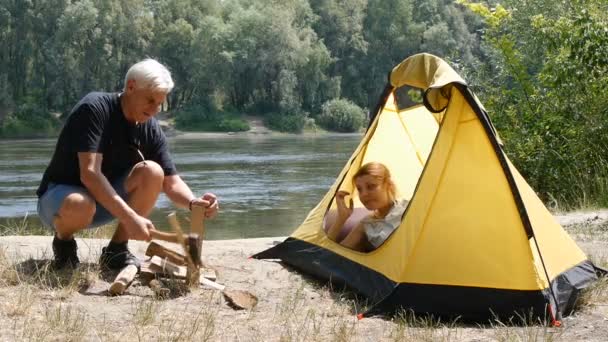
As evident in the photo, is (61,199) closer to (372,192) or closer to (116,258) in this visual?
(116,258)

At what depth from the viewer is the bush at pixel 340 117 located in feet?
159

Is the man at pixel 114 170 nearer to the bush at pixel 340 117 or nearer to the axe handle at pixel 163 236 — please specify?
the axe handle at pixel 163 236

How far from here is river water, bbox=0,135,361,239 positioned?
1402 cm

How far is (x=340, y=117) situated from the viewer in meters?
48.5

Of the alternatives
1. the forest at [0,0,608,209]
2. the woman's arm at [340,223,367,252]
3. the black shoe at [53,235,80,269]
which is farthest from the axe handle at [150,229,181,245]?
the forest at [0,0,608,209]

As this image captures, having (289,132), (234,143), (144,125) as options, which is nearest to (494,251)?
(144,125)

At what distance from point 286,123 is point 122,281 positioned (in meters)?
42.5

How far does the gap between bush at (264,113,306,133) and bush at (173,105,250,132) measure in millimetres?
1441

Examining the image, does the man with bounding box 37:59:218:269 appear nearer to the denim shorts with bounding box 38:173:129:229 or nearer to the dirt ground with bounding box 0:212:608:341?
the denim shorts with bounding box 38:173:129:229

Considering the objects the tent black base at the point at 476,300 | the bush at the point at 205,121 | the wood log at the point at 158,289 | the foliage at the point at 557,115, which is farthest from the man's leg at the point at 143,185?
the bush at the point at 205,121

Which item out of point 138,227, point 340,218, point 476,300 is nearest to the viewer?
point 138,227

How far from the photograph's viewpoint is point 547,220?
444cm

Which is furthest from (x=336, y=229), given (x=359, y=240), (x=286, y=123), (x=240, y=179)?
(x=286, y=123)

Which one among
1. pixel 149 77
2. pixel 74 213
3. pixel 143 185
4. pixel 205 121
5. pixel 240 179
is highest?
pixel 149 77
